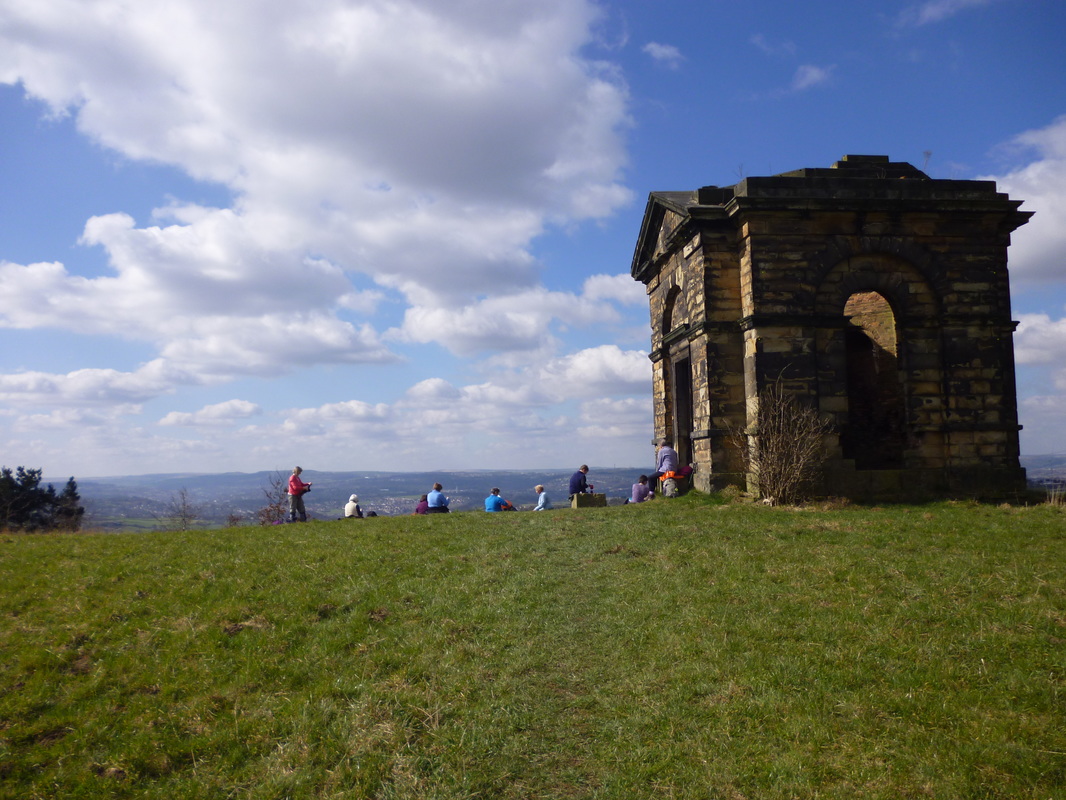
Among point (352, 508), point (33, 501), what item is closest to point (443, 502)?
point (352, 508)

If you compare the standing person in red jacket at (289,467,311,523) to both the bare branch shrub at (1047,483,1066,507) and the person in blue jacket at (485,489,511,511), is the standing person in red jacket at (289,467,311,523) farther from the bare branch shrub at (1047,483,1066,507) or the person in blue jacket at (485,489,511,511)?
the bare branch shrub at (1047,483,1066,507)

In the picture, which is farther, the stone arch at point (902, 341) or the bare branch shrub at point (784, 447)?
the stone arch at point (902, 341)

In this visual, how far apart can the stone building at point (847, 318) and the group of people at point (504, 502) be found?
1.66m

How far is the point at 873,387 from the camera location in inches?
688

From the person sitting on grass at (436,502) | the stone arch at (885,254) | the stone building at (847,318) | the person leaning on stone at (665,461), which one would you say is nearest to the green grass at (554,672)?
the stone building at (847,318)

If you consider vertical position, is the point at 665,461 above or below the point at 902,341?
below

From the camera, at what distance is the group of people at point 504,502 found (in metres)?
17.2

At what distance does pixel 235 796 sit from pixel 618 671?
335cm

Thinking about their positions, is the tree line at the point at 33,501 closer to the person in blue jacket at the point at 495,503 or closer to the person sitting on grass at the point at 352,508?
the person sitting on grass at the point at 352,508

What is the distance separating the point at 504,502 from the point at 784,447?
313 inches

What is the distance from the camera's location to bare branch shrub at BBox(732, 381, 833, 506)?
1370 centimetres

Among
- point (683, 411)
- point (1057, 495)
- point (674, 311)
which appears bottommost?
point (1057, 495)

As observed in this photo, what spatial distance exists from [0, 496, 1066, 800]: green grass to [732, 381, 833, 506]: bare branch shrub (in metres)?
3.07

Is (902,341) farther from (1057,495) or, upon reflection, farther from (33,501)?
(33,501)
